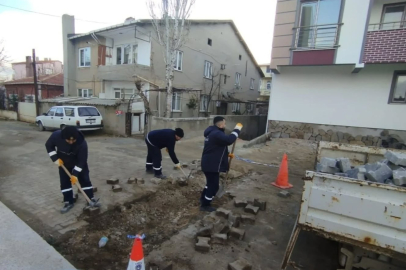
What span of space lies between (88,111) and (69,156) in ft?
31.9

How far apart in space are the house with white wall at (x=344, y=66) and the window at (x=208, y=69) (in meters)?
8.05

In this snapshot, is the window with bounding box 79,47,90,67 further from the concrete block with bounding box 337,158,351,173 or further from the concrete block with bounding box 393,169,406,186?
the concrete block with bounding box 393,169,406,186

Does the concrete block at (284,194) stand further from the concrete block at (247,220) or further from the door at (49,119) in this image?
the door at (49,119)

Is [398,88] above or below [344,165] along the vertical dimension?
above

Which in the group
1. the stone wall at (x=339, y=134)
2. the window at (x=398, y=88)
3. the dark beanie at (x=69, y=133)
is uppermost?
the window at (x=398, y=88)

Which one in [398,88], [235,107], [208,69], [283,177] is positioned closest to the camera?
[283,177]

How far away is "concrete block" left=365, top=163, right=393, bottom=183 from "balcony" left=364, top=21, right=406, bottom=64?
362 inches

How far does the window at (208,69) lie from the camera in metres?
18.5

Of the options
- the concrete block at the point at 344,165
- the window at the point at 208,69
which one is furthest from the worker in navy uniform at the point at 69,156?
the window at the point at 208,69

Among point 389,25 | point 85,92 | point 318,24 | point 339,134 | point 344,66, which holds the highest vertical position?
point 389,25

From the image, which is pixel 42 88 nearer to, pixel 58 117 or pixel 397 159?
pixel 58 117

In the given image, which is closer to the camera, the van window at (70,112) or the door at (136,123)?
the van window at (70,112)

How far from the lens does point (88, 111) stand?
12.2 meters

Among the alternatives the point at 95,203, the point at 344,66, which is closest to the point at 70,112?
the point at 95,203
